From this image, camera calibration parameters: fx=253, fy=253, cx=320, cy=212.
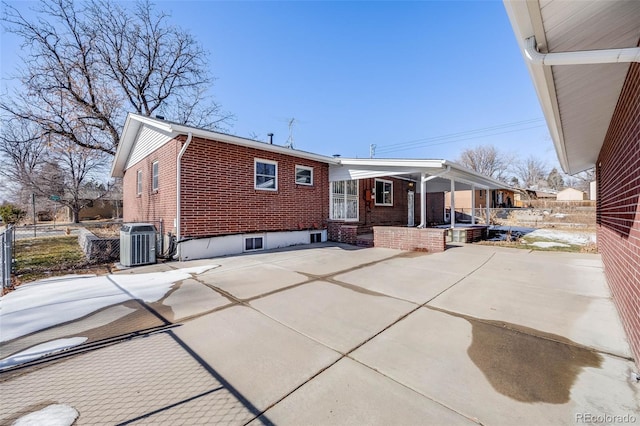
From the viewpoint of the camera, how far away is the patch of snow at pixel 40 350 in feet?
8.14

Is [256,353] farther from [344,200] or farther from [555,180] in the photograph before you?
[555,180]

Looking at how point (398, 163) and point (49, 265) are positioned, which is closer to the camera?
point (49, 265)

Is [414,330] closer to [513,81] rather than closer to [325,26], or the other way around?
[325,26]

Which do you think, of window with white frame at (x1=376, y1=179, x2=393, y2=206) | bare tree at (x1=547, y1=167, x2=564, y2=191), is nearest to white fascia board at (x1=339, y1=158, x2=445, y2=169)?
window with white frame at (x1=376, y1=179, x2=393, y2=206)

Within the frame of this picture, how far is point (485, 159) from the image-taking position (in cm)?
4656

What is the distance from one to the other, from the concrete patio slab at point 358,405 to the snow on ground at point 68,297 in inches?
132

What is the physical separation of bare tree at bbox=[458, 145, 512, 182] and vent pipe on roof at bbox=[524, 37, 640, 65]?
50758 mm

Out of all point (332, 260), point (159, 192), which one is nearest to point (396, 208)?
point (332, 260)

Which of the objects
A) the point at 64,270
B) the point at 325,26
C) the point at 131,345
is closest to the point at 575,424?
the point at 131,345

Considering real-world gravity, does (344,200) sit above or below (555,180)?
below

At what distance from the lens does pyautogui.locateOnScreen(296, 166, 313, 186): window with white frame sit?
33.1 feet

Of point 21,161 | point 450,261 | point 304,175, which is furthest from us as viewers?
point 21,161

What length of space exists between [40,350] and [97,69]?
20.0 m

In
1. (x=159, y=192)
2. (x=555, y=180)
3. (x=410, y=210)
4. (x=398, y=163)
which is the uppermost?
(x=555, y=180)
